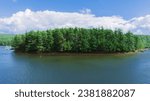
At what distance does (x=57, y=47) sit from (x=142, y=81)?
74.0 ft

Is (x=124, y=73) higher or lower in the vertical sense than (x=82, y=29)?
lower

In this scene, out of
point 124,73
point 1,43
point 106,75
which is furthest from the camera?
point 1,43

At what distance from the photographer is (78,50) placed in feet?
125

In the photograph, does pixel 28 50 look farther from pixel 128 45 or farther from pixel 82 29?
pixel 128 45

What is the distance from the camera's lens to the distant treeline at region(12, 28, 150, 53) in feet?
125

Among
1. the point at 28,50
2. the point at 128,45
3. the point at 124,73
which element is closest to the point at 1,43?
the point at 28,50

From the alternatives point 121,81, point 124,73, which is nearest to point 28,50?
point 124,73

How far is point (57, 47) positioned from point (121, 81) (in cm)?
2205

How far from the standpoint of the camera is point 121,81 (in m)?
16.7

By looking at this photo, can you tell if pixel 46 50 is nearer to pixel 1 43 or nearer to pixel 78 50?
pixel 78 50

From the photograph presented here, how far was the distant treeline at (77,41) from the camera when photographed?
38.1m

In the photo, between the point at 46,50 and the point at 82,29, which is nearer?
the point at 46,50

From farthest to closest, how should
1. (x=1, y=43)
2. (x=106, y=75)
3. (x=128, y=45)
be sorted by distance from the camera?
(x=1, y=43), (x=128, y=45), (x=106, y=75)

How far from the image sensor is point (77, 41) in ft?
127
